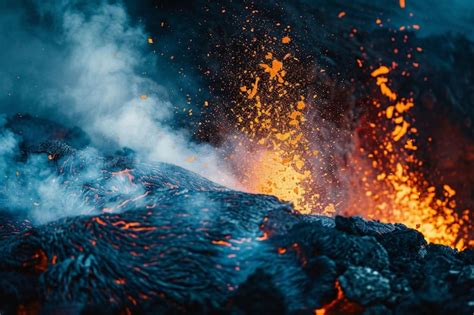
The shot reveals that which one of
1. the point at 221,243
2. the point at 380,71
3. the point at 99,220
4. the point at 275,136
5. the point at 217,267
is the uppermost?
the point at 380,71

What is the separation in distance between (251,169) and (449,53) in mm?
4507

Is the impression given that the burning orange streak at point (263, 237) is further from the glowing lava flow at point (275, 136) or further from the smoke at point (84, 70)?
the smoke at point (84, 70)

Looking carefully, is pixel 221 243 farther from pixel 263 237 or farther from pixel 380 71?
pixel 380 71

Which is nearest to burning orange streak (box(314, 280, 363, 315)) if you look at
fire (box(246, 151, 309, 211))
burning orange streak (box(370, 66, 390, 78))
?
fire (box(246, 151, 309, 211))

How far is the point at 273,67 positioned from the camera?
8.40 metres

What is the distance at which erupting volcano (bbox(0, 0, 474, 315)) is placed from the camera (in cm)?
265

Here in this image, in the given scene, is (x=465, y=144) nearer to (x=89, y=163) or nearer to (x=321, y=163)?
(x=321, y=163)

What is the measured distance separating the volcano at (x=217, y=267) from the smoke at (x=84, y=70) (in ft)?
18.0

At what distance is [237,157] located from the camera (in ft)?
27.3

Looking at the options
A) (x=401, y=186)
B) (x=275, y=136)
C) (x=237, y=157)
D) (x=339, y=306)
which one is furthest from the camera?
(x=237, y=157)

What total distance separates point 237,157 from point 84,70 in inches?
183

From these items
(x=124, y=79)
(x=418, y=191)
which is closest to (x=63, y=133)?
(x=124, y=79)

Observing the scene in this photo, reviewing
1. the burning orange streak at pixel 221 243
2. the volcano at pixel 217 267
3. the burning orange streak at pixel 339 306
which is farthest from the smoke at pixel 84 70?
the burning orange streak at pixel 339 306

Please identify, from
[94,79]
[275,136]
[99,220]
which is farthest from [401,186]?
[94,79]
